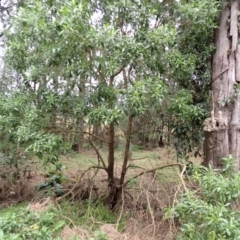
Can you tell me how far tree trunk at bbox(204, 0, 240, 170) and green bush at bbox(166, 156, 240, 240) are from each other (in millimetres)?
890

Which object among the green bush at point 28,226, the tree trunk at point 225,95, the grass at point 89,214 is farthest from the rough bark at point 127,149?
the green bush at point 28,226

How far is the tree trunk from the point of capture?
3.72 m

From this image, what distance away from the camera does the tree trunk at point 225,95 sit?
372 centimetres

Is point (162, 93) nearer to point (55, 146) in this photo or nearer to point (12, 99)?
point (55, 146)

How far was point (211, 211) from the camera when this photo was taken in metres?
2.59

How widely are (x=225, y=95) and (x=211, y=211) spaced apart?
70.6 inches

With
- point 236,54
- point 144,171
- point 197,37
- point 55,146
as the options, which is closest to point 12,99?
point 55,146

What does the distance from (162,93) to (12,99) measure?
185 centimetres

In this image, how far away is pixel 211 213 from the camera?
8.45 ft

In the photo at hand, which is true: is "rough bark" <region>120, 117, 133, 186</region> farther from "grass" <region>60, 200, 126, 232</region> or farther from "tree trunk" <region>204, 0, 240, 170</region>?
"tree trunk" <region>204, 0, 240, 170</region>

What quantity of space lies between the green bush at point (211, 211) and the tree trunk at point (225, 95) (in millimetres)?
890

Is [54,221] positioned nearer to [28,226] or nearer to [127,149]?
[28,226]

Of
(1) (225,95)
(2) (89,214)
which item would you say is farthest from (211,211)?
(2) (89,214)

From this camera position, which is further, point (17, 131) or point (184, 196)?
point (17, 131)
